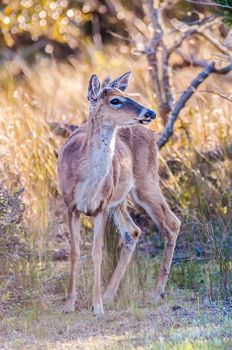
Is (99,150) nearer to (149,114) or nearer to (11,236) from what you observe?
(149,114)

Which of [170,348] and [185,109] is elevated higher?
[170,348]

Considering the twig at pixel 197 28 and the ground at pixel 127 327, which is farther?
the twig at pixel 197 28

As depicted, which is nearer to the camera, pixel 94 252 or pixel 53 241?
pixel 94 252

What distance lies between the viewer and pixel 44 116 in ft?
41.3

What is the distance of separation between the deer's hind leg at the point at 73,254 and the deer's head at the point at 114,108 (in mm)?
900

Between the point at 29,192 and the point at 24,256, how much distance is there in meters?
1.95

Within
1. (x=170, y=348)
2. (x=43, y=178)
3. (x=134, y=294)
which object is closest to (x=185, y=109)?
(x=43, y=178)

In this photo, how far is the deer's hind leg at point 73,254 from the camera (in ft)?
30.5

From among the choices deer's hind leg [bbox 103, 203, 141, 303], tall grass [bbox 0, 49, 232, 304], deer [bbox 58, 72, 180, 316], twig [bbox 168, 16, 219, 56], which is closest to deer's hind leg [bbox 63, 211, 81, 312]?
deer [bbox 58, 72, 180, 316]

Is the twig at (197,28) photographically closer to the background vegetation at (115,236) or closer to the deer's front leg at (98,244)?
the background vegetation at (115,236)

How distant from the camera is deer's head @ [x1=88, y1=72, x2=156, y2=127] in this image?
948 centimetres

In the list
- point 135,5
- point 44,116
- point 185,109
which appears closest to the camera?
point 44,116

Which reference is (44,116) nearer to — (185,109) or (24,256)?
(185,109)

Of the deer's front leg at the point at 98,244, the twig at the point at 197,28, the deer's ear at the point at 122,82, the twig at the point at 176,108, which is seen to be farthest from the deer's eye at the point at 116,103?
the twig at the point at 197,28
